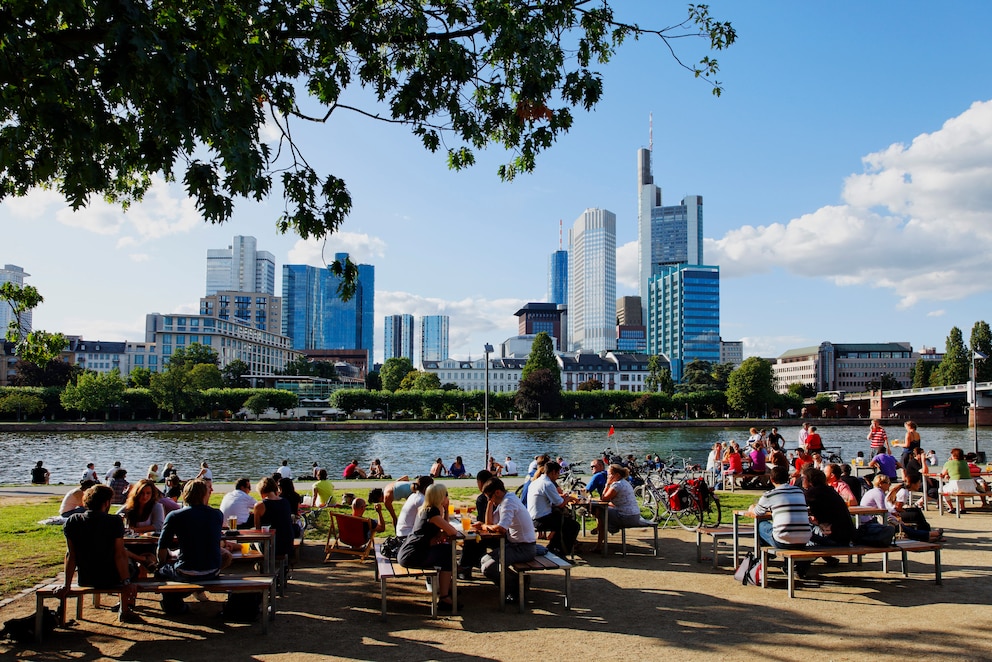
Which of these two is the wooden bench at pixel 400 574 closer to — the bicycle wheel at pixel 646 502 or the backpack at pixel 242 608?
the backpack at pixel 242 608

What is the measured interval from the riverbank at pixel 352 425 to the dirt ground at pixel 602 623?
7508cm

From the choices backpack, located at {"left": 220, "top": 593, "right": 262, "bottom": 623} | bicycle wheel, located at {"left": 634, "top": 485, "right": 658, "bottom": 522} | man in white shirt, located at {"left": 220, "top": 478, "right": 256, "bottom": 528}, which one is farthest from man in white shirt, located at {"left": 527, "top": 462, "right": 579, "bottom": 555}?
bicycle wheel, located at {"left": 634, "top": 485, "right": 658, "bottom": 522}

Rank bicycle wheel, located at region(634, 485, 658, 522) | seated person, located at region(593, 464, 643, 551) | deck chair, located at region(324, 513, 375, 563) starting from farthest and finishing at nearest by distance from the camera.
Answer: bicycle wheel, located at region(634, 485, 658, 522), seated person, located at region(593, 464, 643, 551), deck chair, located at region(324, 513, 375, 563)

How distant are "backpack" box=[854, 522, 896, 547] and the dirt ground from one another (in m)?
0.56

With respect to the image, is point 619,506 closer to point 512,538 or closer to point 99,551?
point 512,538

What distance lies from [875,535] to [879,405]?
126 metres

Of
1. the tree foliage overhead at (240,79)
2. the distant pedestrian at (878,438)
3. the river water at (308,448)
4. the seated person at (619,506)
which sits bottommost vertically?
the river water at (308,448)

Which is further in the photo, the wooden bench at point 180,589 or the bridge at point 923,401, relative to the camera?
the bridge at point 923,401

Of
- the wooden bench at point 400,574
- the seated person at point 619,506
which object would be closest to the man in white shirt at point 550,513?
the seated person at point 619,506

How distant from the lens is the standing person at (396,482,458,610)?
330 inches

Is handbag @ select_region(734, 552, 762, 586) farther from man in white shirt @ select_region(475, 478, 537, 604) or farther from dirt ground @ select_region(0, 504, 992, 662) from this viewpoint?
man in white shirt @ select_region(475, 478, 537, 604)

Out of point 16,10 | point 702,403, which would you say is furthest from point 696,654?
point 702,403

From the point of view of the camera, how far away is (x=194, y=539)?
7.68 meters

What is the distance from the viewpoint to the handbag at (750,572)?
948 centimetres
